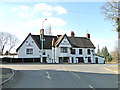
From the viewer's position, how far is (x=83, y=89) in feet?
32.2

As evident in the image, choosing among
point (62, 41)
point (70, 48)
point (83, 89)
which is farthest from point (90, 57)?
point (83, 89)

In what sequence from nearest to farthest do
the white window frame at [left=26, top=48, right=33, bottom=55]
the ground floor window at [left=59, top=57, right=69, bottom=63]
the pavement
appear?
the pavement, the white window frame at [left=26, top=48, right=33, bottom=55], the ground floor window at [left=59, top=57, right=69, bottom=63]

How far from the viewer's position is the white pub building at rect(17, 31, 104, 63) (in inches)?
1813

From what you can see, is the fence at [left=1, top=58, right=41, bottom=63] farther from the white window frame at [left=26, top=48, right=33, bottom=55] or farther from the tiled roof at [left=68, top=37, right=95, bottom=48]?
the tiled roof at [left=68, top=37, right=95, bottom=48]

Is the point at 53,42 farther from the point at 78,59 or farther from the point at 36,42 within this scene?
the point at 78,59

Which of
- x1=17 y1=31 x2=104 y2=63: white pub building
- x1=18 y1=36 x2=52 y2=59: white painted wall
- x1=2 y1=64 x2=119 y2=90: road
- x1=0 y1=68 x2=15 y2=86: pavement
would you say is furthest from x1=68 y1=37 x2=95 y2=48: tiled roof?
x1=0 y1=68 x2=15 y2=86: pavement

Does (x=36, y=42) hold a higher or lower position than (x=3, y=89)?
higher

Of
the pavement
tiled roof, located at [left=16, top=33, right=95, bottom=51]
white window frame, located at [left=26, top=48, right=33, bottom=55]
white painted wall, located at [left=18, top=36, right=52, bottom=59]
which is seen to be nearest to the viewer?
the pavement

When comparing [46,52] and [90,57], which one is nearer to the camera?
[46,52]

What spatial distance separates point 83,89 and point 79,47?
134 feet

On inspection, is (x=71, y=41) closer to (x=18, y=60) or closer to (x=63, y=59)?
(x=63, y=59)

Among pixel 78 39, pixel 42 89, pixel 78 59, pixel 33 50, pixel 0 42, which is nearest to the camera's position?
pixel 42 89

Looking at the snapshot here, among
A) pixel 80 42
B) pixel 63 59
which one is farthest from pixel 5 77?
pixel 80 42

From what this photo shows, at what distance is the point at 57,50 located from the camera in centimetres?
4653
